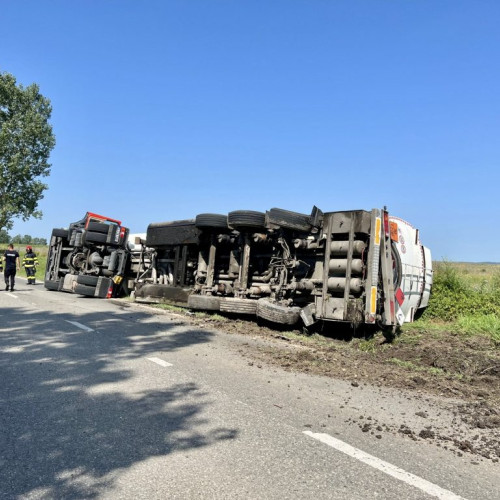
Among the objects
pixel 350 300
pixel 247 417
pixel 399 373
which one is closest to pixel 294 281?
pixel 350 300

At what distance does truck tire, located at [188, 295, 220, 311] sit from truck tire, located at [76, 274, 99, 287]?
5.97 m

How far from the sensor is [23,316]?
29.9 feet

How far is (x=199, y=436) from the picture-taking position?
3.34 meters

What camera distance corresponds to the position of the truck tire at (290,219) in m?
8.30

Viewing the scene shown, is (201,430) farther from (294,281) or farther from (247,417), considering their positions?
(294,281)

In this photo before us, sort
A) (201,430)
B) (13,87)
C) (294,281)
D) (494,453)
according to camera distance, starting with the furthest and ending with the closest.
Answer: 1. (13,87)
2. (294,281)
3. (201,430)
4. (494,453)

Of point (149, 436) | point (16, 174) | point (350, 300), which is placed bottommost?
point (149, 436)

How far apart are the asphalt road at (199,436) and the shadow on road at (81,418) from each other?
1cm

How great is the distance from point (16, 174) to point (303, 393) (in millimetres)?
39343

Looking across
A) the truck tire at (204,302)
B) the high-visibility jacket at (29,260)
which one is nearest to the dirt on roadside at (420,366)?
the truck tire at (204,302)

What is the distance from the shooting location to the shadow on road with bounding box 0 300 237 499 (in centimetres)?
272

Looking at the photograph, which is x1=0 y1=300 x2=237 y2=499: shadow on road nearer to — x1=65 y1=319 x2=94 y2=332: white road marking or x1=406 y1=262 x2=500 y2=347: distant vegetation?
x1=65 y1=319 x2=94 y2=332: white road marking

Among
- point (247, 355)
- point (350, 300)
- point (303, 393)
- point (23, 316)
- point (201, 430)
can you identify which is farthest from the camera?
point (23, 316)

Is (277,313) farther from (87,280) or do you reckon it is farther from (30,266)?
(30,266)
